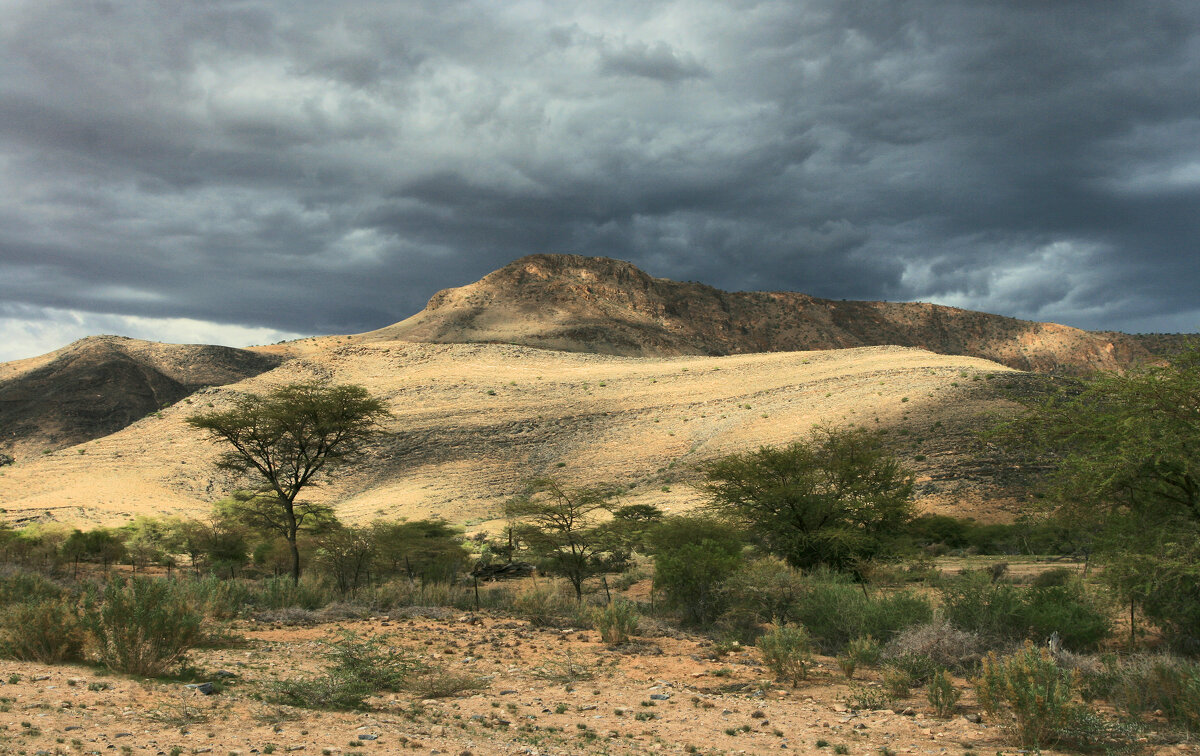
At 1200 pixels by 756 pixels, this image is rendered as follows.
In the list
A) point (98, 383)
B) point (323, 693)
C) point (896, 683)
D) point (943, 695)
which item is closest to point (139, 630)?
point (323, 693)

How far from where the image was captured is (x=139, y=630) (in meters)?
9.72

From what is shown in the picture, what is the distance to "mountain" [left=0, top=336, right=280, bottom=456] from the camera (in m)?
90.8

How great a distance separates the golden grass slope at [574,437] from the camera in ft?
147

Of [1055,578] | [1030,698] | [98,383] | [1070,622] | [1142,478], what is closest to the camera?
[1030,698]

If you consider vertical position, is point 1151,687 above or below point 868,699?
above

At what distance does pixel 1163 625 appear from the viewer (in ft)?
39.8

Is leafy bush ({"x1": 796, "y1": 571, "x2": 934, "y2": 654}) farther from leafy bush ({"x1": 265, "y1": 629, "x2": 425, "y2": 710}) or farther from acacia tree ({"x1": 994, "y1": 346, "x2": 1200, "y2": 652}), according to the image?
leafy bush ({"x1": 265, "y1": 629, "x2": 425, "y2": 710})

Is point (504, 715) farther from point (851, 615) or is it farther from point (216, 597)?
point (216, 597)

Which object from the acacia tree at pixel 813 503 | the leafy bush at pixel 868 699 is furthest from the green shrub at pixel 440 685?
the acacia tree at pixel 813 503

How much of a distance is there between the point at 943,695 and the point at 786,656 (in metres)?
2.32

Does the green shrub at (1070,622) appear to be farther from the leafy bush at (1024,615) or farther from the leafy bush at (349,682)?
the leafy bush at (349,682)

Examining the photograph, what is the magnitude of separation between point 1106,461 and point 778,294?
14918cm

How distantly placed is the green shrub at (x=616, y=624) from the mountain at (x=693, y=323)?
342 ft

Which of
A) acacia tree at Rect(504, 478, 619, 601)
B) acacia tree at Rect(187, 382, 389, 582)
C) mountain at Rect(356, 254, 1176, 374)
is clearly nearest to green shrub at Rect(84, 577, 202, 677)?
acacia tree at Rect(504, 478, 619, 601)
